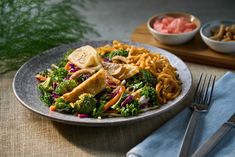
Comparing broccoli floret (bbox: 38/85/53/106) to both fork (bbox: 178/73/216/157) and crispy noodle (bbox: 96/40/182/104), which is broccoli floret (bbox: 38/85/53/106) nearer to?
crispy noodle (bbox: 96/40/182/104)

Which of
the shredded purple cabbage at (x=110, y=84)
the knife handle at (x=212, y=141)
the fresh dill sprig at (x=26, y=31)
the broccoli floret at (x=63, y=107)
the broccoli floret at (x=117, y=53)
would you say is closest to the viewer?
the knife handle at (x=212, y=141)

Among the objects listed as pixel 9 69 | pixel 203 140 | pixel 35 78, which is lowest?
pixel 9 69

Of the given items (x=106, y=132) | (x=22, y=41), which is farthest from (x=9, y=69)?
(x=106, y=132)

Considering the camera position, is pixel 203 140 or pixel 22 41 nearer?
pixel 203 140

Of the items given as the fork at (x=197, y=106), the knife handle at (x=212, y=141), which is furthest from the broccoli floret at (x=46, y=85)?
the knife handle at (x=212, y=141)

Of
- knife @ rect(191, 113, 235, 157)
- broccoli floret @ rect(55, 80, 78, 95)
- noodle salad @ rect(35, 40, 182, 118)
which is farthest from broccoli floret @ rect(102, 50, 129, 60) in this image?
knife @ rect(191, 113, 235, 157)

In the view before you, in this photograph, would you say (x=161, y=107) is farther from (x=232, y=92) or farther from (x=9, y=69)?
(x=9, y=69)

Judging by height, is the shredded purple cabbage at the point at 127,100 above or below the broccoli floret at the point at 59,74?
above

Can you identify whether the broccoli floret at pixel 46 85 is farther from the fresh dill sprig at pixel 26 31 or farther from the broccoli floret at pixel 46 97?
the fresh dill sprig at pixel 26 31

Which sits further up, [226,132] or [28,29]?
[226,132]
